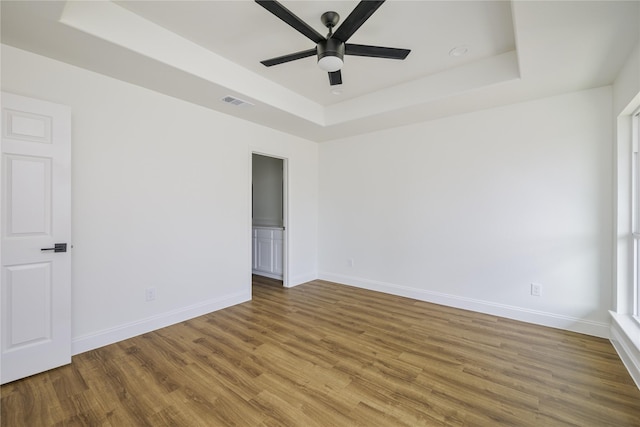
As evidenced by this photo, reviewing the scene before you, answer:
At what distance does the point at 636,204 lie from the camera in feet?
8.25

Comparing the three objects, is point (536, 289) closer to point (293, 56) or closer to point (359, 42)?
point (359, 42)

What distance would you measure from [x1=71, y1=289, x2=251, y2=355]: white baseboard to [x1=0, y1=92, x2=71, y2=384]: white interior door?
21 cm

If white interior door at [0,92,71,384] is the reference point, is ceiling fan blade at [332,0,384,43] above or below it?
above

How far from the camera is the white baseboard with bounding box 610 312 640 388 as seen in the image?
82.4 inches

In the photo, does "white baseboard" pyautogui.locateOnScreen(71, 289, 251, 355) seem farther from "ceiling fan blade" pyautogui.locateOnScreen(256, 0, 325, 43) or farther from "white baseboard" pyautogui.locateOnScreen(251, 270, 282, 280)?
"ceiling fan blade" pyautogui.locateOnScreen(256, 0, 325, 43)

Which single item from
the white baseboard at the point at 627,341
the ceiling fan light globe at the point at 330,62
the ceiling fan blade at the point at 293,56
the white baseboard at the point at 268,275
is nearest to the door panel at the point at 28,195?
the ceiling fan blade at the point at 293,56

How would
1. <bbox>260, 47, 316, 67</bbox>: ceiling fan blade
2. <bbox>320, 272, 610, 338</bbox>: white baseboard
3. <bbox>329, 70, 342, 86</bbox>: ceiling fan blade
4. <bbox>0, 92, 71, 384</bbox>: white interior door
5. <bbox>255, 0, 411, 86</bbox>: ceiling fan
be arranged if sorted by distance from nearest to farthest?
<bbox>255, 0, 411, 86</bbox>: ceiling fan → <bbox>0, 92, 71, 384</bbox>: white interior door → <bbox>260, 47, 316, 67</bbox>: ceiling fan blade → <bbox>329, 70, 342, 86</bbox>: ceiling fan blade → <bbox>320, 272, 610, 338</bbox>: white baseboard

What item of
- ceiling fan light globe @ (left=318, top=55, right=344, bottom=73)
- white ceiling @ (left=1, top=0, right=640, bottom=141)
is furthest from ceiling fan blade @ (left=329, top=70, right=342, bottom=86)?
white ceiling @ (left=1, top=0, right=640, bottom=141)

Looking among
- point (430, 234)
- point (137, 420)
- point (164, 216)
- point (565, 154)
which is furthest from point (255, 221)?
point (565, 154)

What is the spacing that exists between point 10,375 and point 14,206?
124 centimetres

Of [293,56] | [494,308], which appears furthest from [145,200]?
[494,308]

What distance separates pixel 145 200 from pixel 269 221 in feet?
8.94

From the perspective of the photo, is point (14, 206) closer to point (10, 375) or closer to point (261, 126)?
point (10, 375)

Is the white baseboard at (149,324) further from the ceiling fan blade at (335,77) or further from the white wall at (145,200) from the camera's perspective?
the ceiling fan blade at (335,77)
